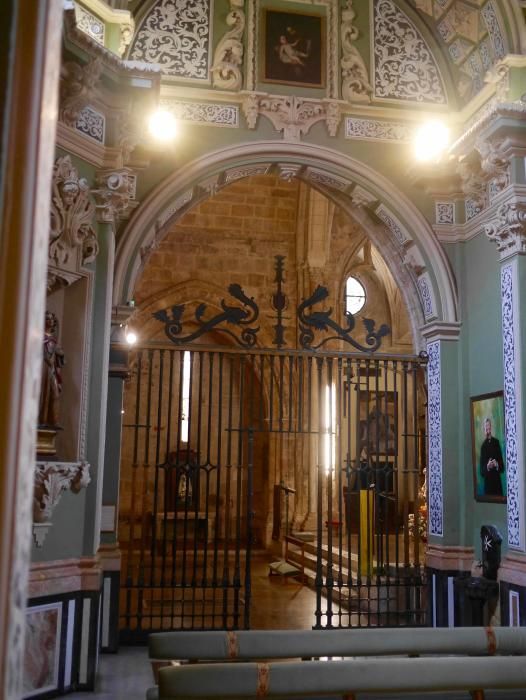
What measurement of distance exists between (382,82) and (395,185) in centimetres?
128

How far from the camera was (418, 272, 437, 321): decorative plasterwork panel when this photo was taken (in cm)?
904

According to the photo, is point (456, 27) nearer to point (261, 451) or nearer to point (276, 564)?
point (276, 564)

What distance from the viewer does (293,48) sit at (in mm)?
9242

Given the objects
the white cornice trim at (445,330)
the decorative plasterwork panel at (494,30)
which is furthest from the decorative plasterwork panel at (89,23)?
the white cornice trim at (445,330)

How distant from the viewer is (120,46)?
7.83m

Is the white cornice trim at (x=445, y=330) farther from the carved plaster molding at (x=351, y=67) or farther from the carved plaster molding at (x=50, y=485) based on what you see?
the carved plaster molding at (x=50, y=485)

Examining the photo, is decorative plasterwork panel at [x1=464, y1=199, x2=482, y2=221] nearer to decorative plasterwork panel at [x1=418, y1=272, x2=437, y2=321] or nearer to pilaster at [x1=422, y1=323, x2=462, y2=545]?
Result: decorative plasterwork panel at [x1=418, y1=272, x2=437, y2=321]

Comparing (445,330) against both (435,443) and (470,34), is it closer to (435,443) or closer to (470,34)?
(435,443)

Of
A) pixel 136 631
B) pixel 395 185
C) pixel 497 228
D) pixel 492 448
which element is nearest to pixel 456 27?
pixel 395 185

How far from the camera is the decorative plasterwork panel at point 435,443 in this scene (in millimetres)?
8672

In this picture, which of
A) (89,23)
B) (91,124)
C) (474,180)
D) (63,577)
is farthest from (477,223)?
(63,577)

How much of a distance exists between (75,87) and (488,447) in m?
5.26

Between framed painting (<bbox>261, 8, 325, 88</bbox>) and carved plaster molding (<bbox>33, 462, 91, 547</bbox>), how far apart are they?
5.14 metres

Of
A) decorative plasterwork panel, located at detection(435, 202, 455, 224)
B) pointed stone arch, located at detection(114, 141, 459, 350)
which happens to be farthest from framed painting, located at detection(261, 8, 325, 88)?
decorative plasterwork panel, located at detection(435, 202, 455, 224)
